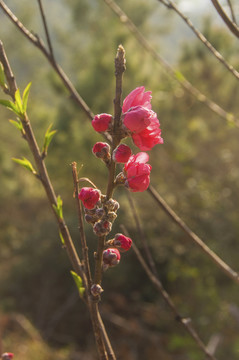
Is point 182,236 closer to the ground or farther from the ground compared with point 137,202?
closer to the ground

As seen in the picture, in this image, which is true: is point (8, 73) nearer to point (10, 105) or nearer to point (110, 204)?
point (10, 105)

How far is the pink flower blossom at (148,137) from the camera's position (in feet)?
1.43

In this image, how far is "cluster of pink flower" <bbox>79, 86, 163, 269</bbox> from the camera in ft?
1.36

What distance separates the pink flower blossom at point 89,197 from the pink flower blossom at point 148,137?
75 millimetres

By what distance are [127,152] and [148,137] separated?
0.13 feet

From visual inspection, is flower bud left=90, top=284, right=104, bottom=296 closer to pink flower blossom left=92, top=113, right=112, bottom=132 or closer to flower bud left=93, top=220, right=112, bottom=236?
flower bud left=93, top=220, right=112, bottom=236

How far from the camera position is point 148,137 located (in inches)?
17.4

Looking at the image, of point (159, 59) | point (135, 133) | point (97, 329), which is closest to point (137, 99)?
point (135, 133)

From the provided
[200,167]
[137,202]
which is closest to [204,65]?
[200,167]

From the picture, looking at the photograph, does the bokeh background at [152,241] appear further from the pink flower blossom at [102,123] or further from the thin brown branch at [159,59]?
the pink flower blossom at [102,123]

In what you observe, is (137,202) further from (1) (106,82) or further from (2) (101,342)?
(2) (101,342)

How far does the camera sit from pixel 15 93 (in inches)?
19.9

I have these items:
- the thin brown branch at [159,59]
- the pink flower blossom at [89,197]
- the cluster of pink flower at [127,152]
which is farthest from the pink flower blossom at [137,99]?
the thin brown branch at [159,59]

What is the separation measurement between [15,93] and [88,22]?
12512 mm
